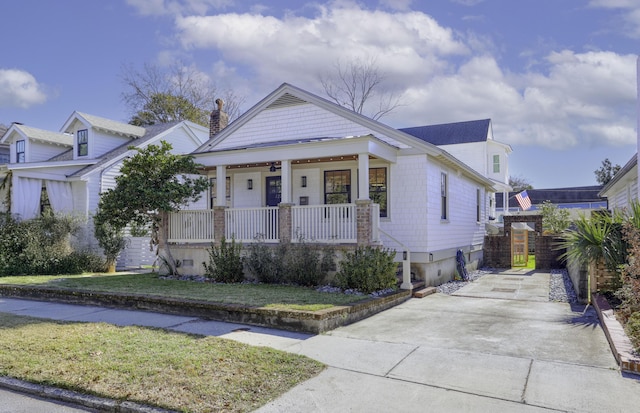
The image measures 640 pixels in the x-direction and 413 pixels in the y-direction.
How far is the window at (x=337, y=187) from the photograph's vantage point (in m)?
14.2

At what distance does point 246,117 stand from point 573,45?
10.2 m

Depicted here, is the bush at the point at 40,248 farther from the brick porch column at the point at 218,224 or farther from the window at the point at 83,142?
the brick porch column at the point at 218,224

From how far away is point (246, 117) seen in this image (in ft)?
49.1

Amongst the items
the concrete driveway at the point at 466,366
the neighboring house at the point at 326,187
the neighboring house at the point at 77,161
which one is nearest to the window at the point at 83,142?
the neighboring house at the point at 77,161

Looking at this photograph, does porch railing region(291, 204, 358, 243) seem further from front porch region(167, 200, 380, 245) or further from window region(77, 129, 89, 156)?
window region(77, 129, 89, 156)

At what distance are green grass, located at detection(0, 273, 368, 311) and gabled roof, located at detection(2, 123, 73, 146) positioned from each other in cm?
1014

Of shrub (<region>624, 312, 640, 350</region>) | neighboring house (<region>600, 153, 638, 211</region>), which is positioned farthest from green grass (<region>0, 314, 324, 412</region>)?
neighboring house (<region>600, 153, 638, 211</region>)

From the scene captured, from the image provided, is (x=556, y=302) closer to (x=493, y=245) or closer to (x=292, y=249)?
(x=292, y=249)

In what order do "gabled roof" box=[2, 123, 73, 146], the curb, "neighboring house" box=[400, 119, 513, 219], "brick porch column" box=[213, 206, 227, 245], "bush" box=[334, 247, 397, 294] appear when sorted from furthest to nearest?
"neighboring house" box=[400, 119, 513, 219] < "gabled roof" box=[2, 123, 73, 146] < "brick porch column" box=[213, 206, 227, 245] < "bush" box=[334, 247, 397, 294] < the curb

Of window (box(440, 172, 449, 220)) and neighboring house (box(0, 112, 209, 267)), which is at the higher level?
neighboring house (box(0, 112, 209, 267))

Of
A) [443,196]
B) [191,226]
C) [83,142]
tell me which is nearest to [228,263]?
[191,226]

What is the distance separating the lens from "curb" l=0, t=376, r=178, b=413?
170 inches

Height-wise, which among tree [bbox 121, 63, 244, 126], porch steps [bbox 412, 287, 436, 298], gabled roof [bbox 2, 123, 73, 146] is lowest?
porch steps [bbox 412, 287, 436, 298]

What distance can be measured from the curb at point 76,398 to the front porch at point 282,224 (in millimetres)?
7421
